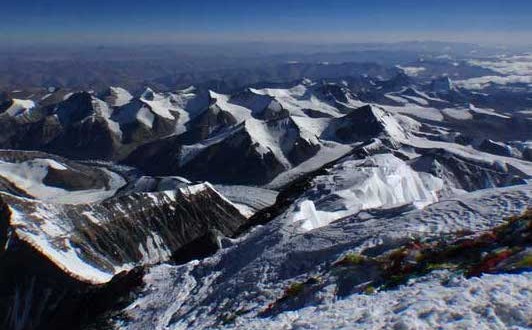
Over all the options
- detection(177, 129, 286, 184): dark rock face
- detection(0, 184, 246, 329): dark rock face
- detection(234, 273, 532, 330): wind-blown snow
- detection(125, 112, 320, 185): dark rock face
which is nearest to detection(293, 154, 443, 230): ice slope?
detection(0, 184, 246, 329): dark rock face

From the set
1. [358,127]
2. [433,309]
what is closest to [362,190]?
[433,309]

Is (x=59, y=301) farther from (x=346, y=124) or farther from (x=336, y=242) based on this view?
(x=346, y=124)

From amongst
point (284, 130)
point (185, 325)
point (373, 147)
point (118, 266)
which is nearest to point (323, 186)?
point (118, 266)

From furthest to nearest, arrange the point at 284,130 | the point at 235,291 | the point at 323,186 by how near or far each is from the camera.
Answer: the point at 284,130, the point at 323,186, the point at 235,291

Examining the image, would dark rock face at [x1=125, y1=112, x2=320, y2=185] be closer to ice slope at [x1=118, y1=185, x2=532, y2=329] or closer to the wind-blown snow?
ice slope at [x1=118, y1=185, x2=532, y2=329]

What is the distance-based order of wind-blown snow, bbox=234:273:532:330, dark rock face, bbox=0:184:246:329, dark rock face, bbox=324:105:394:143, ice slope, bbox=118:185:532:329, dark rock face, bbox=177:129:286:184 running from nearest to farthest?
1. wind-blown snow, bbox=234:273:532:330
2. ice slope, bbox=118:185:532:329
3. dark rock face, bbox=0:184:246:329
4. dark rock face, bbox=177:129:286:184
5. dark rock face, bbox=324:105:394:143

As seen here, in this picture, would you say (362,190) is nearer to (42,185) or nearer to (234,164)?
(234,164)
